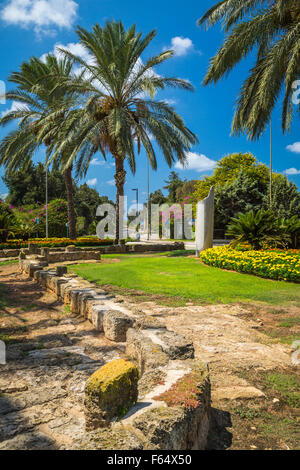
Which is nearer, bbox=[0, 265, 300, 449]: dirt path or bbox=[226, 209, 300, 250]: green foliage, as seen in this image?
bbox=[0, 265, 300, 449]: dirt path

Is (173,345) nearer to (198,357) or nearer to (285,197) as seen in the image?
(198,357)

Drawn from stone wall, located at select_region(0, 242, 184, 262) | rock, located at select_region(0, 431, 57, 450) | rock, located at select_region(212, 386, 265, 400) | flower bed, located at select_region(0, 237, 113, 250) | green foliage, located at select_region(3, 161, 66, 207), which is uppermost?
green foliage, located at select_region(3, 161, 66, 207)

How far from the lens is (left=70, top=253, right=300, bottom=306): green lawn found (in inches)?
234

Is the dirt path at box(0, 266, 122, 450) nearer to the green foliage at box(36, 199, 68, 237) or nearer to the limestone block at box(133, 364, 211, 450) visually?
the limestone block at box(133, 364, 211, 450)

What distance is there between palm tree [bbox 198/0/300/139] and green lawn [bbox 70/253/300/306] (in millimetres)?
4954

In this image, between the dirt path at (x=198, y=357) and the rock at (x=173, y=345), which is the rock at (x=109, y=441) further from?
the rock at (x=173, y=345)

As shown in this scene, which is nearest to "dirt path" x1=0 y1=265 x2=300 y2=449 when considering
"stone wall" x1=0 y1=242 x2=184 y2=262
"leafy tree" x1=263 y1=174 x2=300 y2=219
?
"stone wall" x1=0 y1=242 x2=184 y2=262

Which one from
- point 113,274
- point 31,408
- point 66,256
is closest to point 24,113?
point 66,256

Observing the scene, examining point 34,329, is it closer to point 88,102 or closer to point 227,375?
point 227,375

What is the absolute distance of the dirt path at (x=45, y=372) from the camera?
1.98 metres

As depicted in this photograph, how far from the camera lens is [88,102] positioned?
12859 mm

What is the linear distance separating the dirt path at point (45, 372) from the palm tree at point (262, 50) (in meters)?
8.20

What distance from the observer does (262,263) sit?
8.16 m

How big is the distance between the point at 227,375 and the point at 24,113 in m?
18.7
